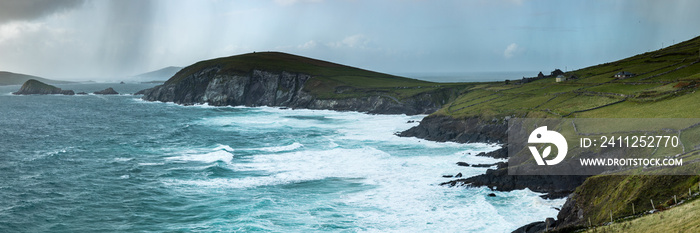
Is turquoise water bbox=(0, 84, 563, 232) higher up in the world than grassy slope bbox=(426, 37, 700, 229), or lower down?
lower down

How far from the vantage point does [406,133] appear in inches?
3647

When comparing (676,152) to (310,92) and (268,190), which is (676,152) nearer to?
(268,190)

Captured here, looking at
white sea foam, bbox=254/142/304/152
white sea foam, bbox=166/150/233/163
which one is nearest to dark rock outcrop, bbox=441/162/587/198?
white sea foam, bbox=254/142/304/152

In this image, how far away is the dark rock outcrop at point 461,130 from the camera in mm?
80387

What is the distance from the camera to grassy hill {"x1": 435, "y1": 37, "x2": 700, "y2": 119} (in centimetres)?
6825

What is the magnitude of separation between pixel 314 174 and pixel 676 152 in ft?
122

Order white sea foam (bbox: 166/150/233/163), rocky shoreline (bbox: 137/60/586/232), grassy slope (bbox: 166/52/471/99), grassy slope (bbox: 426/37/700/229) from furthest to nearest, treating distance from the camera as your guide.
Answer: grassy slope (bbox: 166/52/471/99) < white sea foam (bbox: 166/150/233/163) < rocky shoreline (bbox: 137/60/586/232) < grassy slope (bbox: 426/37/700/229)

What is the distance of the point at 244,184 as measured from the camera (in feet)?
186

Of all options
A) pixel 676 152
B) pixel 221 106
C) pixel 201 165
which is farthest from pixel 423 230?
pixel 221 106

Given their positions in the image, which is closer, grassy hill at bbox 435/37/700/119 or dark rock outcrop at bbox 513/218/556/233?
dark rock outcrop at bbox 513/218/556/233

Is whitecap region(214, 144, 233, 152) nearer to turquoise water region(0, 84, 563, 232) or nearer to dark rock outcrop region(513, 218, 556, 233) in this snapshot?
turquoise water region(0, 84, 563, 232)

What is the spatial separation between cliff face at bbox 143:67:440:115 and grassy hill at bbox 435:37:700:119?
54.3m

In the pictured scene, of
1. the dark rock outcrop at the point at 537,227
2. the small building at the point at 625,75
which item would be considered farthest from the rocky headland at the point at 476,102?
the small building at the point at 625,75

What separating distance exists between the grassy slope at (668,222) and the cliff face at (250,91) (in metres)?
120
